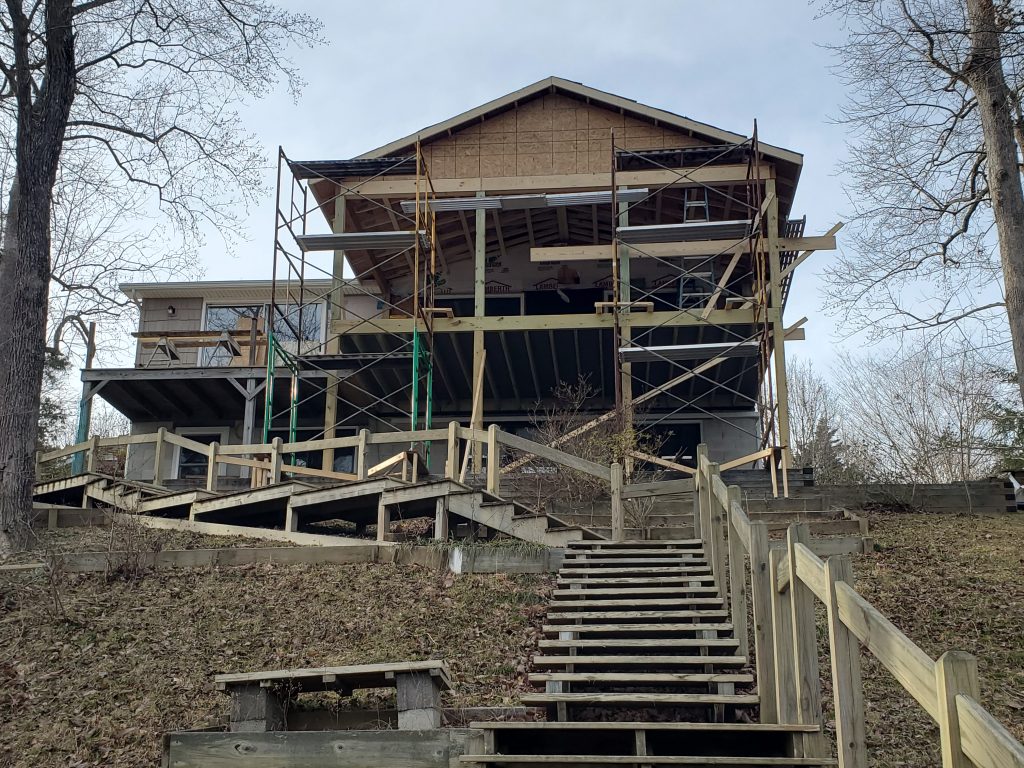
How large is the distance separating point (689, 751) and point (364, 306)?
18996 millimetres

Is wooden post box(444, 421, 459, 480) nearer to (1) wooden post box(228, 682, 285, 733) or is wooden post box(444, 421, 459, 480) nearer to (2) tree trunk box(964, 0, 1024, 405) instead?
(1) wooden post box(228, 682, 285, 733)

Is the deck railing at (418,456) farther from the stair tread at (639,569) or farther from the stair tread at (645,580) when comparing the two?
the stair tread at (645,580)

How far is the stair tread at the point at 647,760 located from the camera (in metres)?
5.66

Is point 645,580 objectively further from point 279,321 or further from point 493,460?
point 279,321

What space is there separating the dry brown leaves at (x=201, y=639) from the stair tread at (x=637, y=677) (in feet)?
2.93

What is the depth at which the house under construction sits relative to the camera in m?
20.1

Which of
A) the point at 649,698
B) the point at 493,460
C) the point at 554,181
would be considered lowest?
the point at 649,698

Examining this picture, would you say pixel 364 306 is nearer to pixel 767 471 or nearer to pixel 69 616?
pixel 767 471

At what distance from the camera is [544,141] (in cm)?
2206

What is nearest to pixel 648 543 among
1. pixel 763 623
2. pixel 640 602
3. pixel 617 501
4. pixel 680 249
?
pixel 617 501

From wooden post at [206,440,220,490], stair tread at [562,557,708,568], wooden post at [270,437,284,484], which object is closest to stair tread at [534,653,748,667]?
stair tread at [562,557,708,568]

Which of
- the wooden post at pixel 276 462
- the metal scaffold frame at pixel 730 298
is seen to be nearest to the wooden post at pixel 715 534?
the wooden post at pixel 276 462

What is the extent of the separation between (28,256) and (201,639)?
7.67m

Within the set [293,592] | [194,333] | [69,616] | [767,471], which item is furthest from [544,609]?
[194,333]
